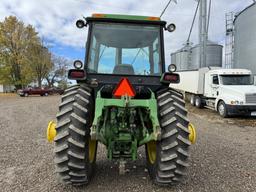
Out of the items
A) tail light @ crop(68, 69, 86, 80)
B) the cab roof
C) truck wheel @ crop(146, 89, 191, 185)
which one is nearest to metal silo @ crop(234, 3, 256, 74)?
the cab roof

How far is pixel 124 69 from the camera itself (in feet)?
12.7

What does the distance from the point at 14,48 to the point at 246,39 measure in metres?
33.1

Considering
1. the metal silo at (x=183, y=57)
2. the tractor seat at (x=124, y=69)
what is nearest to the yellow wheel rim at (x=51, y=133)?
the tractor seat at (x=124, y=69)

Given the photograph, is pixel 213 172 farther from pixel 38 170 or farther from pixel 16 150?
pixel 16 150

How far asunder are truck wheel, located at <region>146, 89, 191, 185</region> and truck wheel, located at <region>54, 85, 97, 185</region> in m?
1.04

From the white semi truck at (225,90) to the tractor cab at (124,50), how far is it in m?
8.89

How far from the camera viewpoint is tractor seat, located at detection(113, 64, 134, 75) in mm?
3842

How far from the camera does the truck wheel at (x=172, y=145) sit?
3.18 metres

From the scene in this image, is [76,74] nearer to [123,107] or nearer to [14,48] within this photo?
[123,107]

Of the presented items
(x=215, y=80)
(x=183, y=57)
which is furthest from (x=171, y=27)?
(x=183, y=57)

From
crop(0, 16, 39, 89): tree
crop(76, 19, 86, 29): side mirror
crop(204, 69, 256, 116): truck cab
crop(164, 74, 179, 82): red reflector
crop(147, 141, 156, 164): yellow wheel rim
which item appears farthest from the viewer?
crop(0, 16, 39, 89): tree

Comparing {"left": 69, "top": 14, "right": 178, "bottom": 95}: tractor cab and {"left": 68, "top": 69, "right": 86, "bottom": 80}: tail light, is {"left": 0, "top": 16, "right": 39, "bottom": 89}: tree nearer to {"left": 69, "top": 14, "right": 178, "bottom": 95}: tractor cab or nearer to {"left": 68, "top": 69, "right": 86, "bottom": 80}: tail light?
{"left": 69, "top": 14, "right": 178, "bottom": 95}: tractor cab

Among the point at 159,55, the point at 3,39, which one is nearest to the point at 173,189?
the point at 159,55

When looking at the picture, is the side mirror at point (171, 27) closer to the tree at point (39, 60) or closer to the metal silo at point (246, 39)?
the metal silo at point (246, 39)
